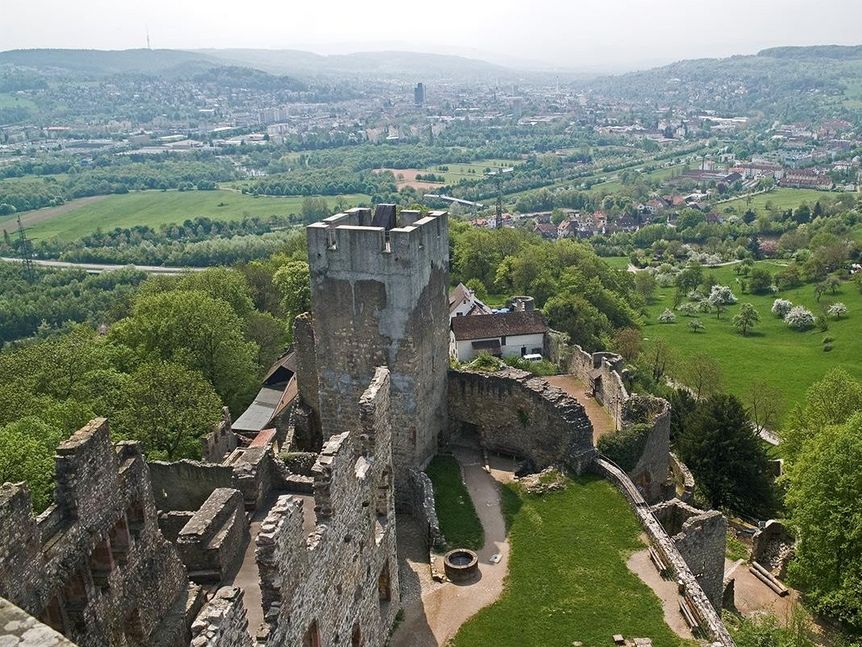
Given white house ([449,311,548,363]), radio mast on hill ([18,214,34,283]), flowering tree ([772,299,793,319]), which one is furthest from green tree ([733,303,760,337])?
radio mast on hill ([18,214,34,283])

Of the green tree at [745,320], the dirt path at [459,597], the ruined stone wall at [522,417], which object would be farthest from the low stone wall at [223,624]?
the green tree at [745,320]

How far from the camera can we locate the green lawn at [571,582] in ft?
66.8

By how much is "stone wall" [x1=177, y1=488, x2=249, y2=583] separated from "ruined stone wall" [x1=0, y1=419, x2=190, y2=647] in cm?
50

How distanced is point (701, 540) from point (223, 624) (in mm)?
19961

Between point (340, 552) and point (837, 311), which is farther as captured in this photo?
point (837, 311)

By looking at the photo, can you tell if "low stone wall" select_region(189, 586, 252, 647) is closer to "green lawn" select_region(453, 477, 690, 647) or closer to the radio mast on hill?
"green lawn" select_region(453, 477, 690, 647)

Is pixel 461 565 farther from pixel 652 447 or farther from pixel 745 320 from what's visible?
pixel 745 320

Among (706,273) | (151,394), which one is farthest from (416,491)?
(706,273)

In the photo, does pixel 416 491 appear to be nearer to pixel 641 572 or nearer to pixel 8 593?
pixel 641 572

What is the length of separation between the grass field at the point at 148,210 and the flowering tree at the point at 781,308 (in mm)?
96341

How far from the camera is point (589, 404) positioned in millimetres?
38875

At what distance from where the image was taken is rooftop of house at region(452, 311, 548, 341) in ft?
173

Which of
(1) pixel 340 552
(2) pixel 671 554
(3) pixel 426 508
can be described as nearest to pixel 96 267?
(3) pixel 426 508

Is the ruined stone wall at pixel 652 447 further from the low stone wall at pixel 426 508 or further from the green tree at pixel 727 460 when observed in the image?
the low stone wall at pixel 426 508
